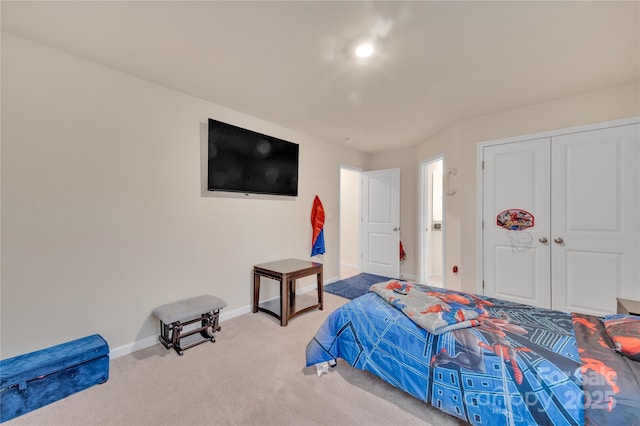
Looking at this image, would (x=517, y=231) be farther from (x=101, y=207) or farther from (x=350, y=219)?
(x=101, y=207)

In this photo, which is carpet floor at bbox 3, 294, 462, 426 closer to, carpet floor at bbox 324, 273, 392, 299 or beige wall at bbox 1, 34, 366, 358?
beige wall at bbox 1, 34, 366, 358

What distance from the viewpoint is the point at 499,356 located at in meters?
1.32

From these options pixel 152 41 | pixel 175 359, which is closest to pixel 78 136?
pixel 152 41

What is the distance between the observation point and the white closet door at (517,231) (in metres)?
2.90

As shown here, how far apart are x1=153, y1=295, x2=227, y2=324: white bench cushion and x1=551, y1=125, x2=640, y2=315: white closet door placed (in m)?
3.64

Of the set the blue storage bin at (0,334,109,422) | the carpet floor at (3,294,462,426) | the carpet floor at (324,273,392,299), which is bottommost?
the carpet floor at (3,294,462,426)

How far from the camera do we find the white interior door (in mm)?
4762

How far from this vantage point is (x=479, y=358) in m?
1.35

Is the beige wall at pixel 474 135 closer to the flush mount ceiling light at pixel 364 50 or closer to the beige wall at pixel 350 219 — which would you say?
the beige wall at pixel 350 219

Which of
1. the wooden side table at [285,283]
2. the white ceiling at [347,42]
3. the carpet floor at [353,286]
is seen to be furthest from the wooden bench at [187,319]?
the white ceiling at [347,42]

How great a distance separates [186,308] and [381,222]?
3.60m

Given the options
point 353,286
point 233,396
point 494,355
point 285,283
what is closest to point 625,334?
point 494,355

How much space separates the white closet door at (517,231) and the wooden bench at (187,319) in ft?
10.6

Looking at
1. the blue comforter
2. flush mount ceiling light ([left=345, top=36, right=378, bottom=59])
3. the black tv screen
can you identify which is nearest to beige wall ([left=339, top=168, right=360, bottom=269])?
the black tv screen
